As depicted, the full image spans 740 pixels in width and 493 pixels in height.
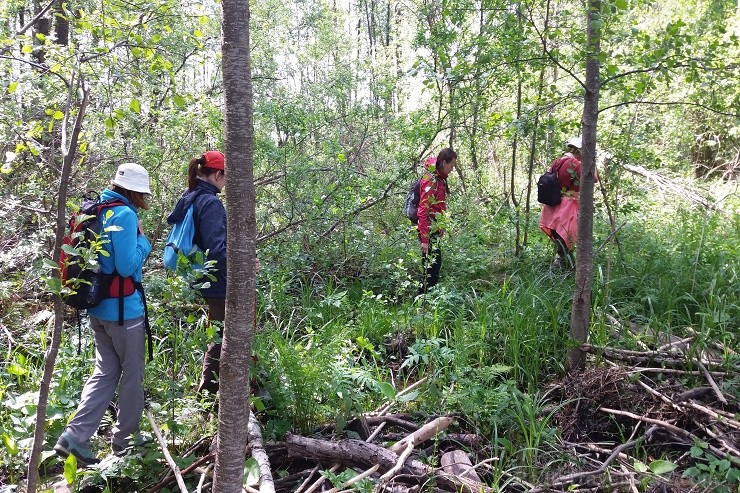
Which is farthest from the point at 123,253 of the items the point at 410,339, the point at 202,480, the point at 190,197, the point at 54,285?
the point at 410,339

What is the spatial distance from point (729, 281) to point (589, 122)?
216 centimetres

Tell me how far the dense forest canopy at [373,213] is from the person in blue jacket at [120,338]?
0.70 feet

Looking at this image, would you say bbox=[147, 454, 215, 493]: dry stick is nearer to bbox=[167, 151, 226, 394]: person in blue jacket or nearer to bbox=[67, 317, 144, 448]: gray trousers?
bbox=[67, 317, 144, 448]: gray trousers

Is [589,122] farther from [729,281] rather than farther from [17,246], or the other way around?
[17,246]

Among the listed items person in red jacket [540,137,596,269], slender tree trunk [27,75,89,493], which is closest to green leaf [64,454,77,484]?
slender tree trunk [27,75,89,493]

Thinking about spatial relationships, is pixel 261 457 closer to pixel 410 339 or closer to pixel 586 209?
pixel 410 339

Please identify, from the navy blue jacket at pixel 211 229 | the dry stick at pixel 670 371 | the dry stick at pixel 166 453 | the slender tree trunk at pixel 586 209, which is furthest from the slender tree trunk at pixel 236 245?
the dry stick at pixel 670 371

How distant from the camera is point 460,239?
7.05m

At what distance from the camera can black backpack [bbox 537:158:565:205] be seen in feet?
19.8

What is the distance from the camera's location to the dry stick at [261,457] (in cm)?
270

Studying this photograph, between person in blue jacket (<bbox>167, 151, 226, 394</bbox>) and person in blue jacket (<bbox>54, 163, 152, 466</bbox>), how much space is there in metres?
0.44

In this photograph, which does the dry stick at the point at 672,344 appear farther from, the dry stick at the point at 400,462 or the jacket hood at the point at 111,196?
the jacket hood at the point at 111,196

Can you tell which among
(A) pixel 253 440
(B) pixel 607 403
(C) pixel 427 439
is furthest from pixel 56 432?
(B) pixel 607 403

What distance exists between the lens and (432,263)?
208 inches
